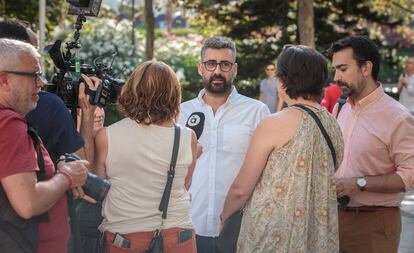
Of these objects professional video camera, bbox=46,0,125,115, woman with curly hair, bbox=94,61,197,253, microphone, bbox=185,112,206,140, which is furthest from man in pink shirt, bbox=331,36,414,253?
professional video camera, bbox=46,0,125,115

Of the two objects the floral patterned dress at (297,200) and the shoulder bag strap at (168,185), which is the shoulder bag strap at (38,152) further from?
the floral patterned dress at (297,200)

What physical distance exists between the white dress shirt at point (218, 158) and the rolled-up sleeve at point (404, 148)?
86 cm

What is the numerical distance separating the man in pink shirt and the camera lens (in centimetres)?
132

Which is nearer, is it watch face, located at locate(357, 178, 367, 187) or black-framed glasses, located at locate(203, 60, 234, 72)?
watch face, located at locate(357, 178, 367, 187)

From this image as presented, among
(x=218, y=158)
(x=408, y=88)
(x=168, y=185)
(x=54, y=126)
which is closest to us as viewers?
(x=54, y=126)

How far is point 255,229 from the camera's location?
129 inches

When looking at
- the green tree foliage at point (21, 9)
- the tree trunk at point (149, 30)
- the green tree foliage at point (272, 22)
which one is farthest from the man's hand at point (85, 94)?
the green tree foliage at point (272, 22)

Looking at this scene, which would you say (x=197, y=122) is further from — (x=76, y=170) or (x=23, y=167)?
(x=23, y=167)

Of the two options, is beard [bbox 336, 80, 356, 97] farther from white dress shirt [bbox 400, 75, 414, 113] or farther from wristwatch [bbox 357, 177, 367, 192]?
white dress shirt [bbox 400, 75, 414, 113]

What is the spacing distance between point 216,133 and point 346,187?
0.88m

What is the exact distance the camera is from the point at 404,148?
3.69 meters

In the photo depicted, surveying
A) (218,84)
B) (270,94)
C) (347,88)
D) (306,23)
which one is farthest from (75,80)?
(306,23)

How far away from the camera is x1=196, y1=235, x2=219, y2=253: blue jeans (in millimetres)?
3996

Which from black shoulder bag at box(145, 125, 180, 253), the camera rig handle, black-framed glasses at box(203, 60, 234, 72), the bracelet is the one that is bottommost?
black shoulder bag at box(145, 125, 180, 253)
